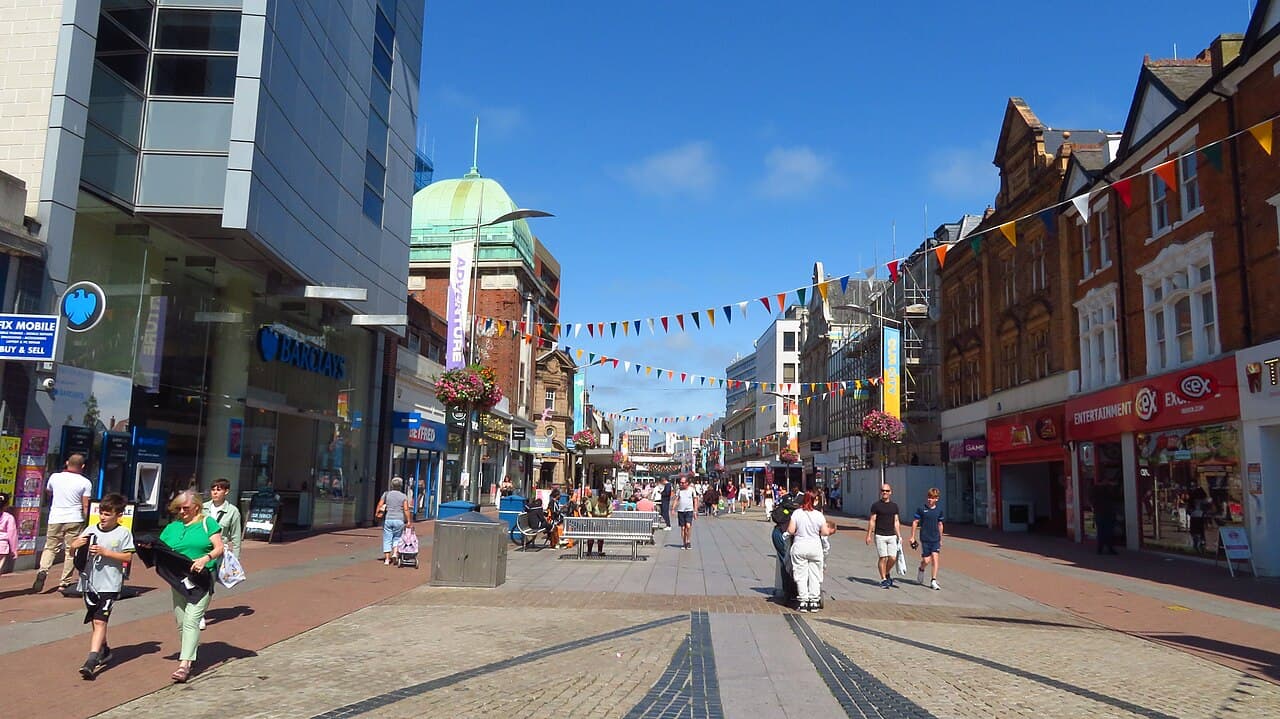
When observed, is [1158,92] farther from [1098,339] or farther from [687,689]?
[687,689]

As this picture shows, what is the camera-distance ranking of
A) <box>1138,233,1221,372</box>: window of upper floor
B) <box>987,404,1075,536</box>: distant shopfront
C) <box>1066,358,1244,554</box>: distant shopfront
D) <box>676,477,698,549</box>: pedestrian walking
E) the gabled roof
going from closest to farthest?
<box>1066,358,1244,554</box>: distant shopfront, <box>1138,233,1221,372</box>: window of upper floor, the gabled roof, <box>676,477,698,549</box>: pedestrian walking, <box>987,404,1075,536</box>: distant shopfront

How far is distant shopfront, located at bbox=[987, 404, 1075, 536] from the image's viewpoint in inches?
1180

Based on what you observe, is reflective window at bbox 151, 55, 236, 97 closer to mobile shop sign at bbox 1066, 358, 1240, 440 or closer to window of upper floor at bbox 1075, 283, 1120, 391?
mobile shop sign at bbox 1066, 358, 1240, 440

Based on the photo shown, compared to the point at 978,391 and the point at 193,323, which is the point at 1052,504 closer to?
the point at 978,391

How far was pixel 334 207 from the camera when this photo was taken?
22594mm

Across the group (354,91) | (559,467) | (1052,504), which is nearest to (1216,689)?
(354,91)

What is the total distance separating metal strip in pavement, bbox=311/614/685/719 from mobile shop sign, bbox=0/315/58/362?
8.81 meters

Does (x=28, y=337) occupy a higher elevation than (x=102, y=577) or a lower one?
higher

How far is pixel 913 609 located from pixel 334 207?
16954 millimetres

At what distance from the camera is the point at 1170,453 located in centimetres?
2073

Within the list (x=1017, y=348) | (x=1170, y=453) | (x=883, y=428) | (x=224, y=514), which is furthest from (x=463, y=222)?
(x=224, y=514)

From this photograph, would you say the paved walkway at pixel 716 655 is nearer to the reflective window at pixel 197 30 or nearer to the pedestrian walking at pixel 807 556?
the pedestrian walking at pixel 807 556

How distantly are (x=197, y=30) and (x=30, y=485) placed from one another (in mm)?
8971

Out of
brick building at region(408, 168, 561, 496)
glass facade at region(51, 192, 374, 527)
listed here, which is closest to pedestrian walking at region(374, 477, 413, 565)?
glass facade at region(51, 192, 374, 527)
